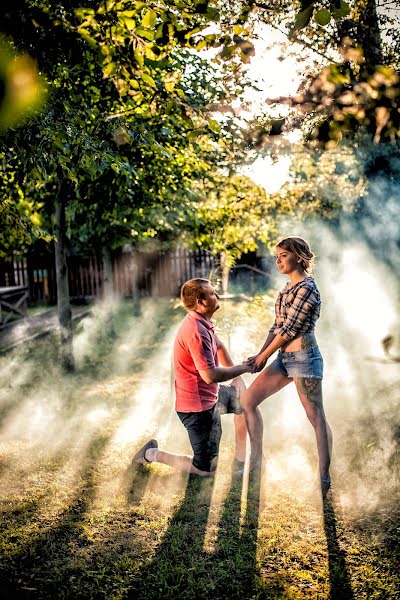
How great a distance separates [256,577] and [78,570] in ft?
3.71

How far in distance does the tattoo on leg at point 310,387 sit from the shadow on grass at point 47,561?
1.98 metres

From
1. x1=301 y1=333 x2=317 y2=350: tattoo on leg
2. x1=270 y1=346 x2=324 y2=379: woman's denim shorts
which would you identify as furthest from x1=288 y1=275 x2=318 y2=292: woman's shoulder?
x1=270 y1=346 x2=324 y2=379: woman's denim shorts

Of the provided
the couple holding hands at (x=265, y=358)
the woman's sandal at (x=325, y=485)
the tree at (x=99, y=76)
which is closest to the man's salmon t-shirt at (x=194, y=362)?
the couple holding hands at (x=265, y=358)

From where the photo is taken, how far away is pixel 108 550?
3.27 meters

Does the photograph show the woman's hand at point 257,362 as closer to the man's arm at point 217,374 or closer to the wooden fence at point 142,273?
the man's arm at point 217,374

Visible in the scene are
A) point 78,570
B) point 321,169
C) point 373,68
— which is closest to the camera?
point 373,68

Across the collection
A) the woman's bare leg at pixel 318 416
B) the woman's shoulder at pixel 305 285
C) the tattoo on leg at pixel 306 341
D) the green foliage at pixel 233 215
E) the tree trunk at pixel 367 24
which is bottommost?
the woman's bare leg at pixel 318 416

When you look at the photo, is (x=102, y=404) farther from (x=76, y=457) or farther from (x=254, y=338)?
(x=254, y=338)

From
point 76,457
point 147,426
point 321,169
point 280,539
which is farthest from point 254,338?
point 280,539

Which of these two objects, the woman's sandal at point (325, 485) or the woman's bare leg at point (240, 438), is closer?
the woman's sandal at point (325, 485)

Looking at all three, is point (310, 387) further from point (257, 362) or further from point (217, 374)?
point (217, 374)

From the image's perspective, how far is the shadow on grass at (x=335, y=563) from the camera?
280 cm

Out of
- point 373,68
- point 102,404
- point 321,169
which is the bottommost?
point 102,404

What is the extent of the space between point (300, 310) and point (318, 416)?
879 mm
